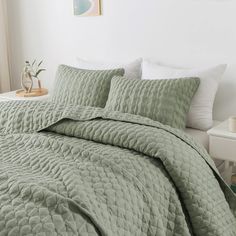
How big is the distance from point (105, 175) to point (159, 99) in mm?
825

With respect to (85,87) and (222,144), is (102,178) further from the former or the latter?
(85,87)

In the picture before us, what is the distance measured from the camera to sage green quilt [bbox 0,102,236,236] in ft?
4.46

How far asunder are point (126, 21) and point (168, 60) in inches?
18.4

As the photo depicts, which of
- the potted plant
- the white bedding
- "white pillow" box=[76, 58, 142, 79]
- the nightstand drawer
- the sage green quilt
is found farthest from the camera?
the potted plant

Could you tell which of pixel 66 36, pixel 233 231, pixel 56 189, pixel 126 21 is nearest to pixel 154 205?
pixel 56 189

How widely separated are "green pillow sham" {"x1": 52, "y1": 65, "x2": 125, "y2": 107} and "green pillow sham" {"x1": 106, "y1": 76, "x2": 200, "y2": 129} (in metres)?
0.19

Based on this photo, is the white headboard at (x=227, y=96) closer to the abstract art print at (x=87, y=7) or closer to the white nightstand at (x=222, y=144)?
the white nightstand at (x=222, y=144)

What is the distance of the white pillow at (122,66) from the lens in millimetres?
2835

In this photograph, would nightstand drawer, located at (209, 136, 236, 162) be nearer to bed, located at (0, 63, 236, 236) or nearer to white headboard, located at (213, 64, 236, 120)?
bed, located at (0, 63, 236, 236)

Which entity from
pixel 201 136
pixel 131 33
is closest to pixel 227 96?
pixel 201 136

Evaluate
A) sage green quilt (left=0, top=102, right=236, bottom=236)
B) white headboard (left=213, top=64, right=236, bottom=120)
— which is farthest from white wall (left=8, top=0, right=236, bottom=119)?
sage green quilt (left=0, top=102, right=236, bottom=236)

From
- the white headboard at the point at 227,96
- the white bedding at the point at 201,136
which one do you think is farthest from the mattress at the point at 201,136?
the white headboard at the point at 227,96

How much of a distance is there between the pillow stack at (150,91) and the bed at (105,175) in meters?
0.01

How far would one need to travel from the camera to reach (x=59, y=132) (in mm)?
2078
